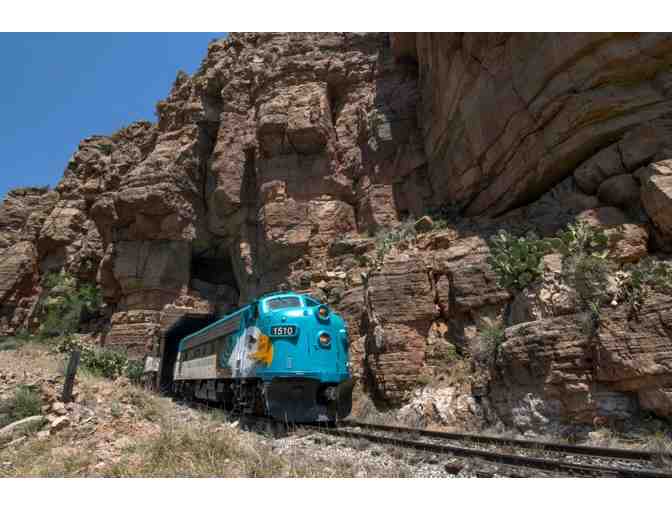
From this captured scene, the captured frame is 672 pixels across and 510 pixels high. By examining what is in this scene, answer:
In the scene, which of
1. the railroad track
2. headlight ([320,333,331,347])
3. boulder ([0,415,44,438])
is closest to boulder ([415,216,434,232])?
headlight ([320,333,331,347])

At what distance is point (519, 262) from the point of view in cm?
1215

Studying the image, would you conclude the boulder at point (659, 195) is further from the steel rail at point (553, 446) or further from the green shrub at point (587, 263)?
the steel rail at point (553, 446)

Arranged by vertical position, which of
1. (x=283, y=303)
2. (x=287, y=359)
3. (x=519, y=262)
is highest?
(x=519, y=262)

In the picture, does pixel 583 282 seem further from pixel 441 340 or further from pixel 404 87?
pixel 404 87

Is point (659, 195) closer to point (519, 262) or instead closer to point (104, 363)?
point (519, 262)

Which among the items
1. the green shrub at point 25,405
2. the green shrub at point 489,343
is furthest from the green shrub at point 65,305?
the green shrub at point 489,343

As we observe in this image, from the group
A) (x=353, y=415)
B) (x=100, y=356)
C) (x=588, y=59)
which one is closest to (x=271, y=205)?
(x=100, y=356)

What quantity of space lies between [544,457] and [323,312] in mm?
6097

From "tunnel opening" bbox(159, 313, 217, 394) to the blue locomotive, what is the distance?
10.7 metres

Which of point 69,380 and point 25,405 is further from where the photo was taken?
point 69,380

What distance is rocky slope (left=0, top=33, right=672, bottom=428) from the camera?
10555mm

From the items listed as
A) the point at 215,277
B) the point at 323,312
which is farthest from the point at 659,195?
the point at 215,277

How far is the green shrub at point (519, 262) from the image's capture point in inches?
465

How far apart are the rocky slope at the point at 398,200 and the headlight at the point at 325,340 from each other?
2936 mm
